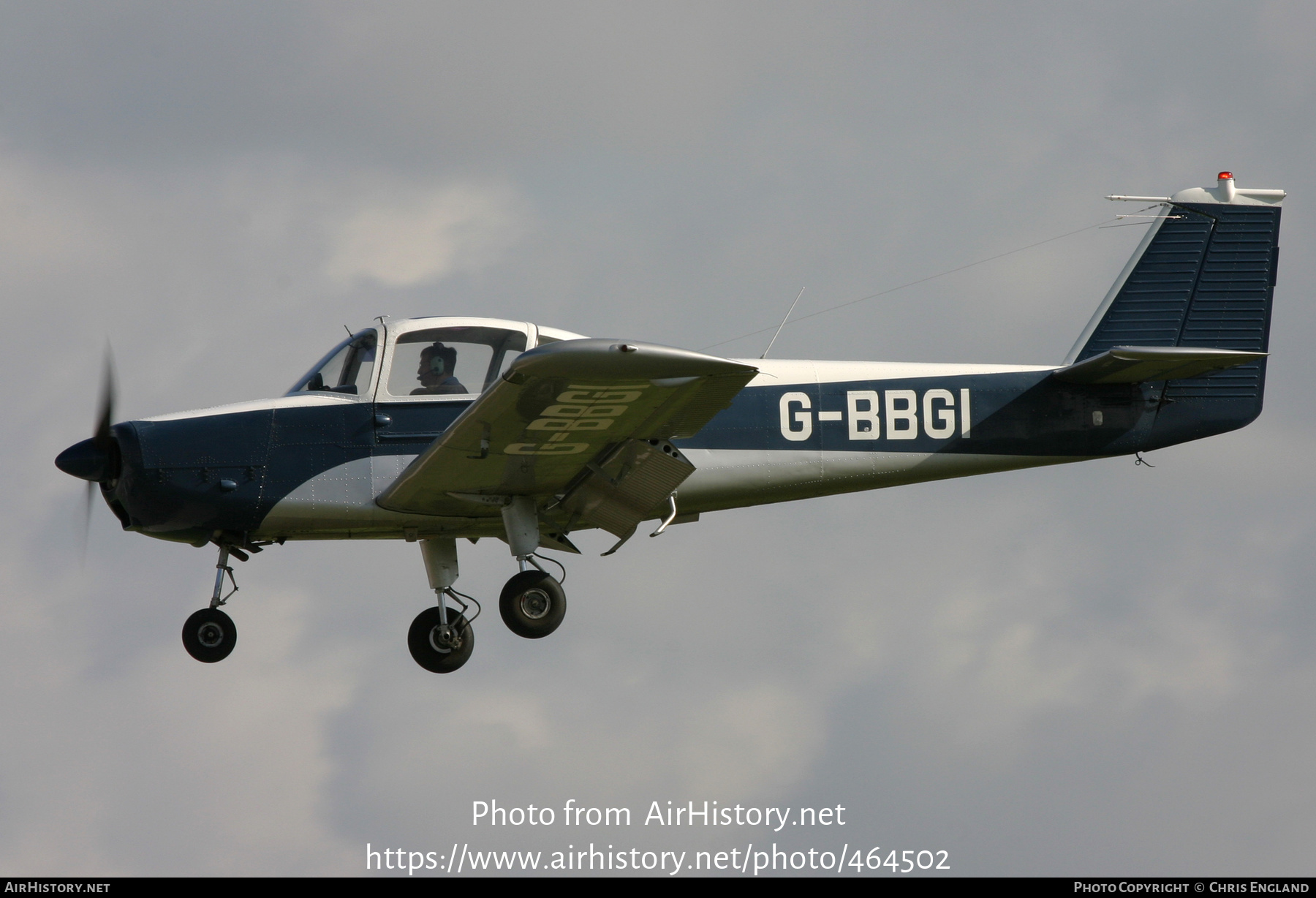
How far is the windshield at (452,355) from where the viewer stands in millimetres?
14461

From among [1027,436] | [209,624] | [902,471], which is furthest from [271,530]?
[1027,436]

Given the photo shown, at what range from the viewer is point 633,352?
11039 mm

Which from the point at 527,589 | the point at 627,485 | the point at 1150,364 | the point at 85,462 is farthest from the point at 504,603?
the point at 1150,364

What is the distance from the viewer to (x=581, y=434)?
1309cm

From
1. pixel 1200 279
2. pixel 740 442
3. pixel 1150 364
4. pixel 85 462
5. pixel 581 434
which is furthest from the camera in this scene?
pixel 1200 279

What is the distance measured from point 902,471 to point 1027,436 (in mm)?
1276

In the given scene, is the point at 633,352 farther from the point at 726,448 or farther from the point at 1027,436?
the point at 1027,436

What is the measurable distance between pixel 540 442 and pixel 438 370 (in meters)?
1.71

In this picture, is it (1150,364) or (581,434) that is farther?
(1150,364)

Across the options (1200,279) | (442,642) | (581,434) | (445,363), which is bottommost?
(442,642)

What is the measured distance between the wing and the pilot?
3.17ft

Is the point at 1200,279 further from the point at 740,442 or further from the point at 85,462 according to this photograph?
the point at 85,462

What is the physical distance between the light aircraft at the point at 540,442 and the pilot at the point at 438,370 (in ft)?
0.05

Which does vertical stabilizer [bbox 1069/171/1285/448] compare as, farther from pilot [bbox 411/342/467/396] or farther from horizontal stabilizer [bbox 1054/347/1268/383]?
pilot [bbox 411/342/467/396]
